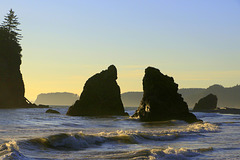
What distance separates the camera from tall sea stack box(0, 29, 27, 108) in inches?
3063

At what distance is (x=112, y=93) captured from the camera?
50438 millimetres

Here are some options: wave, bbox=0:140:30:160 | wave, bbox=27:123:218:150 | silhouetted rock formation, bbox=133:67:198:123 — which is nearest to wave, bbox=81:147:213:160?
wave, bbox=0:140:30:160

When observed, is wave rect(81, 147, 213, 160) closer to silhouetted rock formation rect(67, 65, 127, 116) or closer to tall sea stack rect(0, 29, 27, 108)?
silhouetted rock formation rect(67, 65, 127, 116)

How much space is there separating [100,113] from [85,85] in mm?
4786

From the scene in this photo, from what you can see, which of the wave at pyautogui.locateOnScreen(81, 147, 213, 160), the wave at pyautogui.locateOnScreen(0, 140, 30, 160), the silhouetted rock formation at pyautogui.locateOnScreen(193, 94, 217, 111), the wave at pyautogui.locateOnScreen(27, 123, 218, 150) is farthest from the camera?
the silhouetted rock formation at pyautogui.locateOnScreen(193, 94, 217, 111)

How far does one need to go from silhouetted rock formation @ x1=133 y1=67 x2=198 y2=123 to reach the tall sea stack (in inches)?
1929

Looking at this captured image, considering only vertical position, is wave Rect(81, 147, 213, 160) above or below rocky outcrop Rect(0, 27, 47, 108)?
below

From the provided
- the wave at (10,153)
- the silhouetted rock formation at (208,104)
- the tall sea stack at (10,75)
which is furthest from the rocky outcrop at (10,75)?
the wave at (10,153)

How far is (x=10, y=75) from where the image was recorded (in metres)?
80.4

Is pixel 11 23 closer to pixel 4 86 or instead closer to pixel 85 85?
pixel 4 86

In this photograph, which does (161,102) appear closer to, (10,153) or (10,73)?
(10,153)

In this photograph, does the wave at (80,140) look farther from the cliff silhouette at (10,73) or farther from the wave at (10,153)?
the cliff silhouette at (10,73)

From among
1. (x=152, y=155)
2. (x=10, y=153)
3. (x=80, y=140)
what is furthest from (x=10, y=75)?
(x=152, y=155)

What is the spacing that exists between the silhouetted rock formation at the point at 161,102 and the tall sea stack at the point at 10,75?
161 feet
